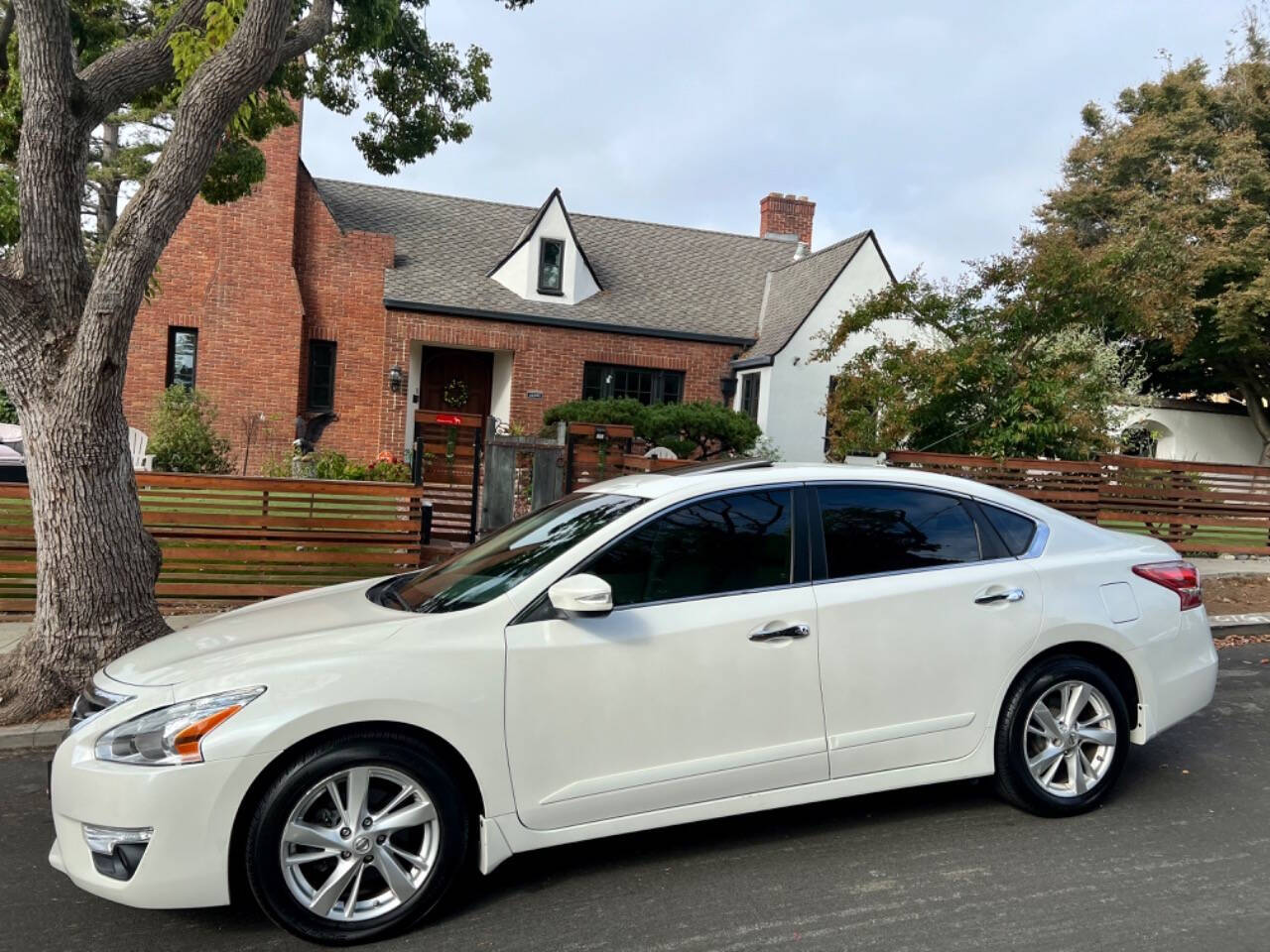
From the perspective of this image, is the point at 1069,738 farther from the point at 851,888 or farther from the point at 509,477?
the point at 509,477

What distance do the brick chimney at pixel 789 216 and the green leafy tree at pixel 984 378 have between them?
13.8 metres

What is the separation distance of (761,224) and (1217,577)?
56.2 ft

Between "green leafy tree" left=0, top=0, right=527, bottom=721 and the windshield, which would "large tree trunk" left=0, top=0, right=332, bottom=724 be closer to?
"green leafy tree" left=0, top=0, right=527, bottom=721

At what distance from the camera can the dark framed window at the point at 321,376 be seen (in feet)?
62.2

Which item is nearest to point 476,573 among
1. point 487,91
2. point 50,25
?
point 50,25

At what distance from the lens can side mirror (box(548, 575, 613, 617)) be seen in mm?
3467

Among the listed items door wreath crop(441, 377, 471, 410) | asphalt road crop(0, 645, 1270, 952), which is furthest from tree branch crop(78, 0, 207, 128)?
door wreath crop(441, 377, 471, 410)

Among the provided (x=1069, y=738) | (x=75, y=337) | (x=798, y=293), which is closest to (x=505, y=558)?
(x=1069, y=738)

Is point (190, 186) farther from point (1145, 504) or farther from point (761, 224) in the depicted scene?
point (761, 224)

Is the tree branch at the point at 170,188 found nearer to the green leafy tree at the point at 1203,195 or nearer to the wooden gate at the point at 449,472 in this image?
the wooden gate at the point at 449,472

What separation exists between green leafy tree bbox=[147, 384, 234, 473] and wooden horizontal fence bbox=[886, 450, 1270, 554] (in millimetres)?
10462

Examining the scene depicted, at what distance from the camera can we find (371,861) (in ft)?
10.8

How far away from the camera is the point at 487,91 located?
10750mm

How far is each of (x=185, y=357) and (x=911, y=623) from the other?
17.3 meters
